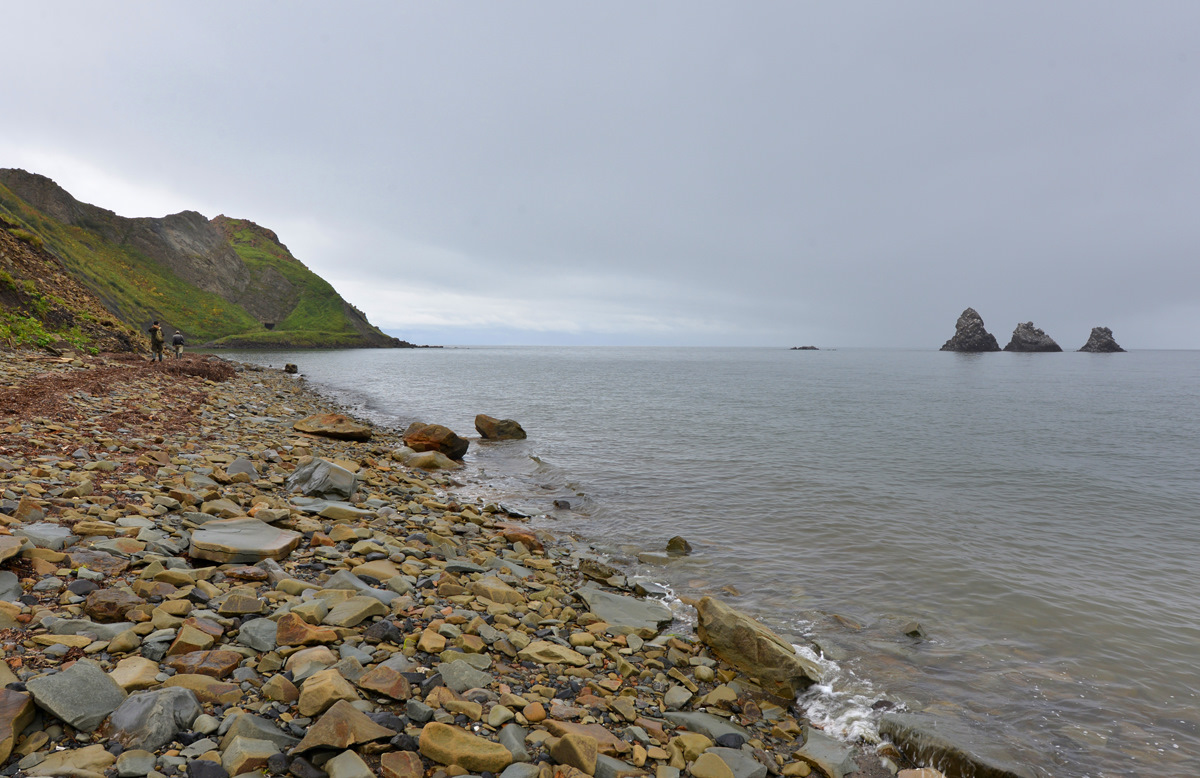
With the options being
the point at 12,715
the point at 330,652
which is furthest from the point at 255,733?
the point at 12,715

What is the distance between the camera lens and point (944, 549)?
1475 centimetres

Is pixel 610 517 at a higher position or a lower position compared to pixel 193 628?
lower

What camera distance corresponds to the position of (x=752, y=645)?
27.1 ft

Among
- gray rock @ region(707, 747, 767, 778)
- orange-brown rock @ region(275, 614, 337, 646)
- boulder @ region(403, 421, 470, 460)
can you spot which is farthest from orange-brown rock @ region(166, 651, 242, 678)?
boulder @ region(403, 421, 470, 460)

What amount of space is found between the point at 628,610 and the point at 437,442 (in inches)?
630

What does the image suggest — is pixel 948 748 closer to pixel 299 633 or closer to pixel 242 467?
pixel 299 633

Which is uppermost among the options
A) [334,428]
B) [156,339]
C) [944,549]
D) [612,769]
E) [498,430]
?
[156,339]

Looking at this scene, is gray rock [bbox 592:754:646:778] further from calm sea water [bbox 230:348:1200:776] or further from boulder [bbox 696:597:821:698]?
calm sea water [bbox 230:348:1200:776]

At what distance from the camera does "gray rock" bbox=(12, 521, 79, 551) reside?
6.89 metres

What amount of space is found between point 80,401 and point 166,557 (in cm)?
1442

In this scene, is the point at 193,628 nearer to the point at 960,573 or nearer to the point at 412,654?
the point at 412,654

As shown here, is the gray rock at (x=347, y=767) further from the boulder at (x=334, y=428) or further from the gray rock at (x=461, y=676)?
the boulder at (x=334, y=428)

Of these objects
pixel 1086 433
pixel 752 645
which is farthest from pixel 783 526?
pixel 1086 433

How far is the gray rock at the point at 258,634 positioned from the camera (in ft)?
19.3
